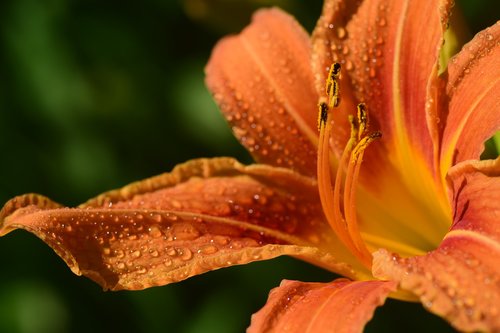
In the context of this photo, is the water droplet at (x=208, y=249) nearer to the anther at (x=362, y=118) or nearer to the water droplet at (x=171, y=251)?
the water droplet at (x=171, y=251)

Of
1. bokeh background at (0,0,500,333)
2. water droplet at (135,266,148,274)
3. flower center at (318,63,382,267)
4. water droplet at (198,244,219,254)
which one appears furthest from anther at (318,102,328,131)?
bokeh background at (0,0,500,333)

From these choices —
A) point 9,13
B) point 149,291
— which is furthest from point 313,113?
point 9,13

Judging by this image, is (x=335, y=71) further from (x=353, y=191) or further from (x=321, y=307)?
(x=321, y=307)

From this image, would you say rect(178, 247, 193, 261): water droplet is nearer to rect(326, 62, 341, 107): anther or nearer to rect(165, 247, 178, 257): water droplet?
rect(165, 247, 178, 257): water droplet

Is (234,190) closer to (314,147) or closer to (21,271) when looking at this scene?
(314,147)

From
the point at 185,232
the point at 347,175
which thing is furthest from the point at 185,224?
the point at 347,175

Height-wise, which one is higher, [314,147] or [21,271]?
[314,147]
